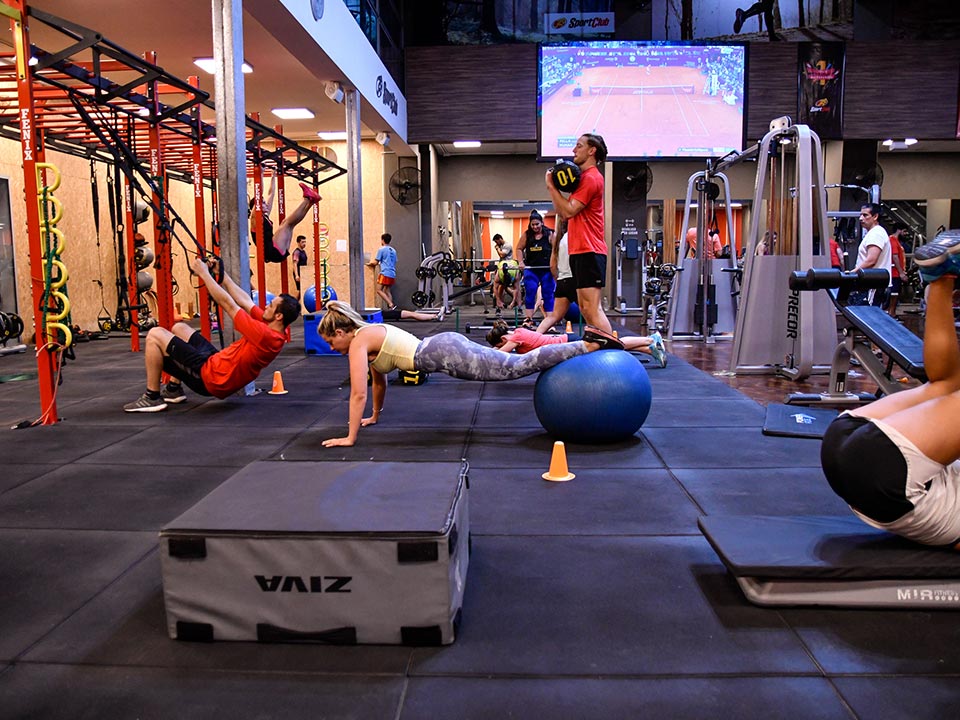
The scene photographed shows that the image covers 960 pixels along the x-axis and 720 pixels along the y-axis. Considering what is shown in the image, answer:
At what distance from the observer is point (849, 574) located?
1.84 metres

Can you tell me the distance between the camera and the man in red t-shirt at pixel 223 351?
4.22 metres

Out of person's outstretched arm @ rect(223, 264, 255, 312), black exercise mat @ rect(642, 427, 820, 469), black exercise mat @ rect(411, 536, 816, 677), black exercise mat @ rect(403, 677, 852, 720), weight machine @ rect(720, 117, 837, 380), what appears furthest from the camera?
A: weight machine @ rect(720, 117, 837, 380)

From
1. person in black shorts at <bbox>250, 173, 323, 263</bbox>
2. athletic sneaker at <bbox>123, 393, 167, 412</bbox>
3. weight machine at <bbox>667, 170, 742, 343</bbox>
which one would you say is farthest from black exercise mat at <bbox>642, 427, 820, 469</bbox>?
person in black shorts at <bbox>250, 173, 323, 263</bbox>

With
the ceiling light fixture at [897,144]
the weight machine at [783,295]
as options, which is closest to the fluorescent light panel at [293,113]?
the weight machine at [783,295]

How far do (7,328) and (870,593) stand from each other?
24.6 ft

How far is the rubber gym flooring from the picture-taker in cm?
149

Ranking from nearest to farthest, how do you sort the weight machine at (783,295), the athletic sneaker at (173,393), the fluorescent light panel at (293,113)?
the athletic sneaker at (173,393) → the weight machine at (783,295) → the fluorescent light panel at (293,113)

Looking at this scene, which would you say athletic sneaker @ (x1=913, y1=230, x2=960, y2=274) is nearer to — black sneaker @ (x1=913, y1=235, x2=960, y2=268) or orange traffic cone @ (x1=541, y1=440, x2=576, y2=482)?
black sneaker @ (x1=913, y1=235, x2=960, y2=268)

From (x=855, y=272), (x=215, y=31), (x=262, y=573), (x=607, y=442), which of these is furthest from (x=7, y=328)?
(x=855, y=272)

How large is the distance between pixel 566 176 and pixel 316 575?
137 inches

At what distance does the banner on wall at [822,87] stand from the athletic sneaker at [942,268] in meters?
10.7

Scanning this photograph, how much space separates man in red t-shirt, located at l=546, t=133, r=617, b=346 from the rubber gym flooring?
4.88 feet

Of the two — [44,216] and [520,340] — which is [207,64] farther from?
[520,340]

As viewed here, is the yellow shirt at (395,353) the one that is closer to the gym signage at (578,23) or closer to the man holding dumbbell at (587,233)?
the man holding dumbbell at (587,233)
